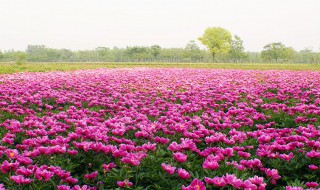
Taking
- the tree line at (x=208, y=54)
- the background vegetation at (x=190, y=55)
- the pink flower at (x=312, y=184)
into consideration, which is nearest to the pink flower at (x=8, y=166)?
the pink flower at (x=312, y=184)

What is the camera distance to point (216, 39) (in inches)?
2975

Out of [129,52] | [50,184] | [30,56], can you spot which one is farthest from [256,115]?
[30,56]

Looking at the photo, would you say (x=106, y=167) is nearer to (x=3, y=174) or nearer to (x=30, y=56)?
(x=3, y=174)

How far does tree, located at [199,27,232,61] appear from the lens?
75688 mm

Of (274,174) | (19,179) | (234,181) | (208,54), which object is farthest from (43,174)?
(208,54)

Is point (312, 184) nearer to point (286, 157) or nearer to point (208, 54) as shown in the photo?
point (286, 157)

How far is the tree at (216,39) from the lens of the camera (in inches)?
2980

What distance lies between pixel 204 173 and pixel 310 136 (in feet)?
6.04

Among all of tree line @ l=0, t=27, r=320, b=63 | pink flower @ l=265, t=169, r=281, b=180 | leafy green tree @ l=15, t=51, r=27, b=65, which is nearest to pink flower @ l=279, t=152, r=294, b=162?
pink flower @ l=265, t=169, r=281, b=180

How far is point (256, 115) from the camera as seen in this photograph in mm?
6379

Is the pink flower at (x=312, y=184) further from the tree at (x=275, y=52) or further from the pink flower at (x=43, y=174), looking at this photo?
the tree at (x=275, y=52)

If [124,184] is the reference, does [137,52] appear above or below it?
above

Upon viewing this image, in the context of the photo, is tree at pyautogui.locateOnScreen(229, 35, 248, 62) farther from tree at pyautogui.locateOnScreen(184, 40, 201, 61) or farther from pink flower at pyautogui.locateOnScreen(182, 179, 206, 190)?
pink flower at pyautogui.locateOnScreen(182, 179, 206, 190)

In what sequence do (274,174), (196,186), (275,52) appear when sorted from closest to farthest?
(196,186)
(274,174)
(275,52)
